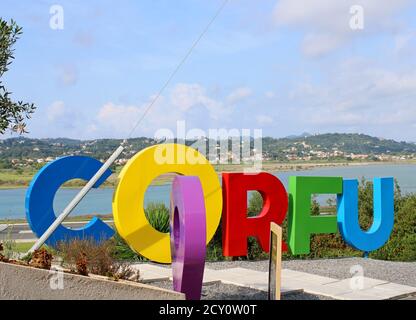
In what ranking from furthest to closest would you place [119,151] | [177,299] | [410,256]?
1. [410,256]
2. [119,151]
3. [177,299]

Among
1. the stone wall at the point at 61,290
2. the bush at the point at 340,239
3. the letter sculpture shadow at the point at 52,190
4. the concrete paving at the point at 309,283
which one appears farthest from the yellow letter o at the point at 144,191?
the stone wall at the point at 61,290

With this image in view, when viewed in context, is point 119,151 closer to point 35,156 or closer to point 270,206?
point 270,206

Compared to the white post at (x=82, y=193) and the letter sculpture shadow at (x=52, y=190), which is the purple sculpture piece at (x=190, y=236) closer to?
the white post at (x=82, y=193)

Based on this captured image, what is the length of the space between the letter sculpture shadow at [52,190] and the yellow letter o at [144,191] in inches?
33.3

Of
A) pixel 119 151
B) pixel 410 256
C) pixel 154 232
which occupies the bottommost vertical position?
pixel 410 256

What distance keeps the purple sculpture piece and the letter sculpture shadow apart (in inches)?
207

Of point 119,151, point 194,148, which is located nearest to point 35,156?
point 194,148

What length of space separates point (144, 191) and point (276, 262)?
259 inches

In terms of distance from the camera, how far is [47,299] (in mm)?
6789

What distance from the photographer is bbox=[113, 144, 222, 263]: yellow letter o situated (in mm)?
13117

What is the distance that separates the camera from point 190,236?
26.0 feet

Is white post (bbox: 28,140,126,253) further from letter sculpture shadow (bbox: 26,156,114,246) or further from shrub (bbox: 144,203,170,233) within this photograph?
shrub (bbox: 144,203,170,233)

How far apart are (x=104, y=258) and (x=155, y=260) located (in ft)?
17.1

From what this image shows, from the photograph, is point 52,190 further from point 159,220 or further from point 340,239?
point 340,239
